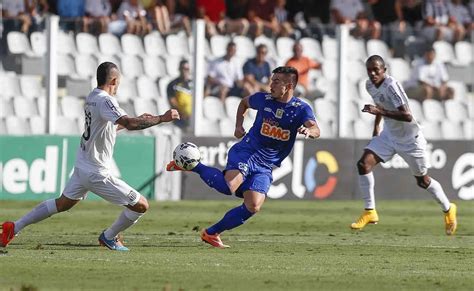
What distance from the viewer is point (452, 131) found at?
23.5m

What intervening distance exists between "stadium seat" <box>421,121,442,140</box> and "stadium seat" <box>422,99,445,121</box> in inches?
4.4

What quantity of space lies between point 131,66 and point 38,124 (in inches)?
75.4

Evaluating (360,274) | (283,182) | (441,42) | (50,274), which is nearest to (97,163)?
(50,274)

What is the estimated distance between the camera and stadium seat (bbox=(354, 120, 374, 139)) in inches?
893

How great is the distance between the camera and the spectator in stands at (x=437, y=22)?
23.1m

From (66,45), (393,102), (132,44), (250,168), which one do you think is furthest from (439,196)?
(66,45)

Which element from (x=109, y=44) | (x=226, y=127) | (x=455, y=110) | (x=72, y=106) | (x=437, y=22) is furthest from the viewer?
(x=437, y=22)

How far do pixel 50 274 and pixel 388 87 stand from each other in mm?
6493

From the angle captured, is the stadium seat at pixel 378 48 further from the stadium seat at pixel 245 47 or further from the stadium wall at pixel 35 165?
the stadium wall at pixel 35 165

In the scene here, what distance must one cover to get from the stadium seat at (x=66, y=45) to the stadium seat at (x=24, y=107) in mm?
944

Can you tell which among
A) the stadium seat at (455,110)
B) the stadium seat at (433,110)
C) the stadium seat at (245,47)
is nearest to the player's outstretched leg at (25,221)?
the stadium seat at (245,47)

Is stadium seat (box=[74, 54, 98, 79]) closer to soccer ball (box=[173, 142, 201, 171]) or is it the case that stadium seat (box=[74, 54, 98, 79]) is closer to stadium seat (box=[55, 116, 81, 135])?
Answer: stadium seat (box=[55, 116, 81, 135])

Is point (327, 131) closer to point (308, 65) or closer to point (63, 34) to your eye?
point (308, 65)

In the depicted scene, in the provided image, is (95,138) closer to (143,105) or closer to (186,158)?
(186,158)
